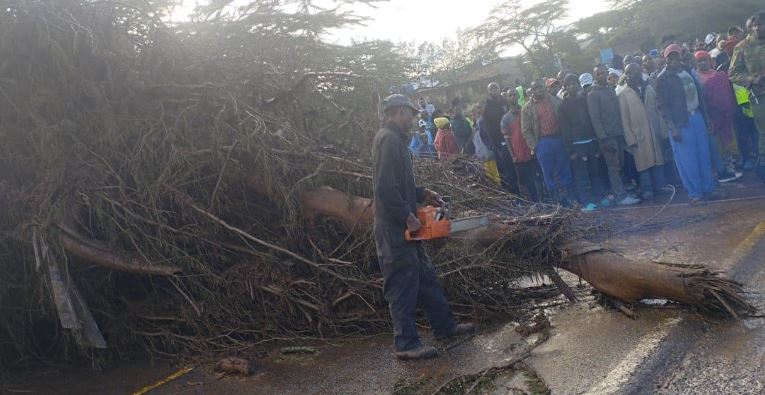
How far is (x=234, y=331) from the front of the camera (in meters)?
5.84

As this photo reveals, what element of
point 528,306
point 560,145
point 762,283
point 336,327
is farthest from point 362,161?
point 560,145

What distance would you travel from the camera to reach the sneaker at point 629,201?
957cm

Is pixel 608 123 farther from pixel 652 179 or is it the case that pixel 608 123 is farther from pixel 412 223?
pixel 412 223

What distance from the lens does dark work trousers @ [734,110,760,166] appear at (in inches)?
377

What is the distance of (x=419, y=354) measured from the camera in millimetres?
4898

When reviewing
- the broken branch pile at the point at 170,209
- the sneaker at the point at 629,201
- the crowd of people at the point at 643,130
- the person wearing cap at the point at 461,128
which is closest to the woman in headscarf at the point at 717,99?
the crowd of people at the point at 643,130

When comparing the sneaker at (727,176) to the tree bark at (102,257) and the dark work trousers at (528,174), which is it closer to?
the dark work trousers at (528,174)

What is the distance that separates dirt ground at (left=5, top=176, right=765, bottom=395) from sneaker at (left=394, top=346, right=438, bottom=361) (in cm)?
6

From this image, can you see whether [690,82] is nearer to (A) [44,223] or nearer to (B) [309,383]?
(B) [309,383]

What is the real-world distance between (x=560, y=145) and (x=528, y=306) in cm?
485

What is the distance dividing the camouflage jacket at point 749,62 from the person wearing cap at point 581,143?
193 centimetres

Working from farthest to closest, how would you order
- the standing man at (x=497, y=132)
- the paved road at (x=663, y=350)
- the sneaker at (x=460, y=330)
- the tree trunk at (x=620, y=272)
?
the standing man at (x=497, y=132)
the sneaker at (x=460, y=330)
the tree trunk at (x=620, y=272)
the paved road at (x=663, y=350)

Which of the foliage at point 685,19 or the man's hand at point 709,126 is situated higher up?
the foliage at point 685,19

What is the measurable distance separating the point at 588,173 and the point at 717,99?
1902mm
